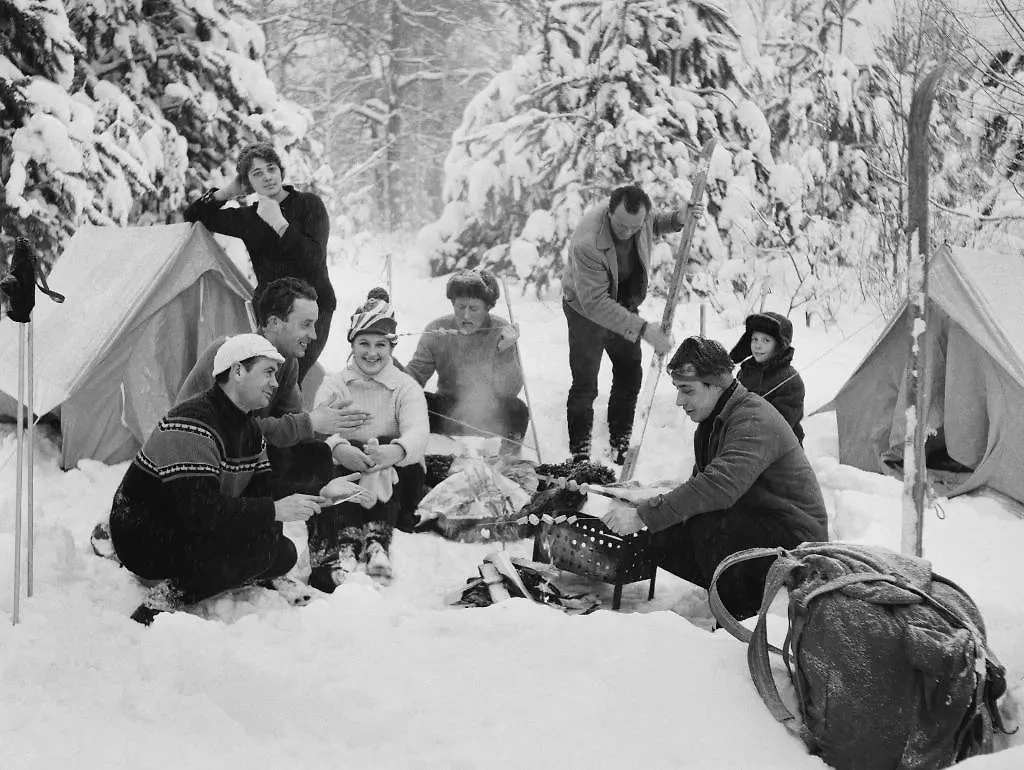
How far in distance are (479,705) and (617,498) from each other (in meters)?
1.36

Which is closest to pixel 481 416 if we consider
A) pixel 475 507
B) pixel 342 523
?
pixel 475 507

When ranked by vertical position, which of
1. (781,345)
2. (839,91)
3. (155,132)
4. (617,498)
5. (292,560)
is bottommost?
(292,560)

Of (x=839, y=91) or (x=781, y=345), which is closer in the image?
(x=781, y=345)

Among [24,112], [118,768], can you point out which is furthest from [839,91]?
[118,768]

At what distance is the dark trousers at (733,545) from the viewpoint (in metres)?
3.23

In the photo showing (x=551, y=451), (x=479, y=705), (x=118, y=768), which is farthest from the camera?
(x=551, y=451)

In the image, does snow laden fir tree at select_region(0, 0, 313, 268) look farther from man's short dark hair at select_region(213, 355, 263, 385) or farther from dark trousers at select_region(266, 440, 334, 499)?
man's short dark hair at select_region(213, 355, 263, 385)

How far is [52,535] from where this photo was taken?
373cm

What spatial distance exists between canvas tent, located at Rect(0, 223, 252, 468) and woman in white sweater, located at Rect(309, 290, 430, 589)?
1335 mm

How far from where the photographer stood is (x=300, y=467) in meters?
3.85

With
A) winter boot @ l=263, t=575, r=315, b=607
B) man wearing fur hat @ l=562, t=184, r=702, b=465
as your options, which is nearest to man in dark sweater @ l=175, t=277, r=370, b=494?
winter boot @ l=263, t=575, r=315, b=607

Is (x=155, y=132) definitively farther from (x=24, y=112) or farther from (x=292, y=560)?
(x=292, y=560)

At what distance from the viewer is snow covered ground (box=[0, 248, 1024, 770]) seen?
2105 mm

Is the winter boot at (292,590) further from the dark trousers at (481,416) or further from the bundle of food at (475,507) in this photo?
the dark trousers at (481,416)
